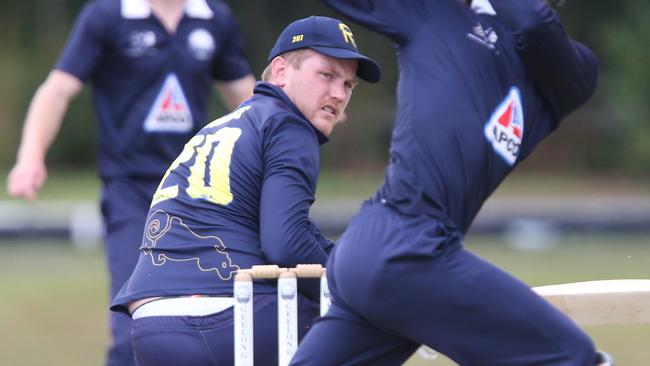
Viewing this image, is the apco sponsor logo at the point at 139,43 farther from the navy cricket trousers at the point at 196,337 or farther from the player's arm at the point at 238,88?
the navy cricket trousers at the point at 196,337

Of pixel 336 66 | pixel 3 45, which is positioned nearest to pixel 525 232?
pixel 336 66

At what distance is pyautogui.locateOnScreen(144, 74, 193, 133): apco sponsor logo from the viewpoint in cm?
690

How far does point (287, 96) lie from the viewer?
4.70 metres

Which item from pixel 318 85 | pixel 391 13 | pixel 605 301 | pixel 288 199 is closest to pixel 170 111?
pixel 318 85

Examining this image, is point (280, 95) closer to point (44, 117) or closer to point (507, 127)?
point (507, 127)

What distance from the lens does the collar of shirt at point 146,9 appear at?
687 centimetres

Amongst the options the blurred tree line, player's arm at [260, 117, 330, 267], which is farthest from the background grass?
the blurred tree line

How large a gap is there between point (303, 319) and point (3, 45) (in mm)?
25914

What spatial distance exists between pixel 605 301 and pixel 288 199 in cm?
127

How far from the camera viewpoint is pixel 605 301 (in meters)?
4.85

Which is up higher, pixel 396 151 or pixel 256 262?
pixel 396 151

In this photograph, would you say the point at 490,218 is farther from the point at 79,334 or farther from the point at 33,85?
the point at 33,85

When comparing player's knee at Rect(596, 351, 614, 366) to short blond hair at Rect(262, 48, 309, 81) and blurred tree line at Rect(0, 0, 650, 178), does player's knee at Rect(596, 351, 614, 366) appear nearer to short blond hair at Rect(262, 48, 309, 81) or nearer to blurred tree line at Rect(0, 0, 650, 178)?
short blond hair at Rect(262, 48, 309, 81)

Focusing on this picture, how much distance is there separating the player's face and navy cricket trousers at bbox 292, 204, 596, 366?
2.83ft
